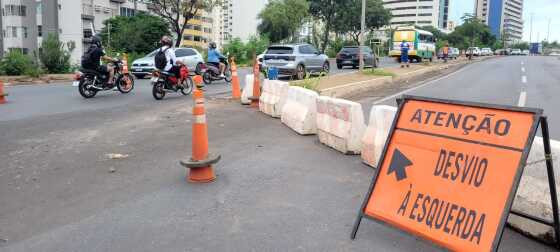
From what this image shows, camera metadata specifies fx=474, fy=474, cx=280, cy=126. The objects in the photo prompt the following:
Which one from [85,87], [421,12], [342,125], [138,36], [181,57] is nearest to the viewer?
[342,125]

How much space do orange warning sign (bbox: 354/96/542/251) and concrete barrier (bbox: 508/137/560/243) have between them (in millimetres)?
619

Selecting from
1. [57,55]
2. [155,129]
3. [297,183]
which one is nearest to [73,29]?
[57,55]

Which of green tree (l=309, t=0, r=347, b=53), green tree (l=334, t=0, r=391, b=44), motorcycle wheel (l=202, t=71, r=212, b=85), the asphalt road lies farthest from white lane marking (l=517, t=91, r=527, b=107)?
green tree (l=309, t=0, r=347, b=53)

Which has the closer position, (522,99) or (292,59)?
(522,99)

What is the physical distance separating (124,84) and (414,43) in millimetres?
32717

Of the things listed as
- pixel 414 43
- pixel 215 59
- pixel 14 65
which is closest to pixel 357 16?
pixel 414 43

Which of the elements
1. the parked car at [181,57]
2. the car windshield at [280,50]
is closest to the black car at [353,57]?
the car windshield at [280,50]

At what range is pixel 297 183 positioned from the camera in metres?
5.66

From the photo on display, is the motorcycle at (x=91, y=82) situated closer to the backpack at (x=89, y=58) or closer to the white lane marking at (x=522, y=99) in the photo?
the backpack at (x=89, y=58)

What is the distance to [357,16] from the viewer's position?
60.1 m

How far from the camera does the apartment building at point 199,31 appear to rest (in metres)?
108

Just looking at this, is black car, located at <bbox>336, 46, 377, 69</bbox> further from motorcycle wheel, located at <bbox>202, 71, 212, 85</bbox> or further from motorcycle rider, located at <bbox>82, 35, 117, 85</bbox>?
motorcycle rider, located at <bbox>82, 35, 117, 85</bbox>

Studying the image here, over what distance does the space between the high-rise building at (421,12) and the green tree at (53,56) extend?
146 meters

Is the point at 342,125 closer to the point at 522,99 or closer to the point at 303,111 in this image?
the point at 303,111
